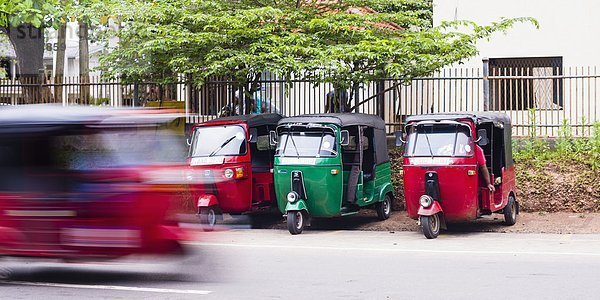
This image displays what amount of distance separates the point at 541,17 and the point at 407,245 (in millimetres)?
11063

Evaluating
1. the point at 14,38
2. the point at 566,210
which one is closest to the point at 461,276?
the point at 566,210

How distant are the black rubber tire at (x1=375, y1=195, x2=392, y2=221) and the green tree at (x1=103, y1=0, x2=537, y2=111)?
253 cm

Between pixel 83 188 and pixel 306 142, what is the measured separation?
767 cm

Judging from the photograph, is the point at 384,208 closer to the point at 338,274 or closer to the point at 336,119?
the point at 336,119

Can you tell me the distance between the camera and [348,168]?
17766mm

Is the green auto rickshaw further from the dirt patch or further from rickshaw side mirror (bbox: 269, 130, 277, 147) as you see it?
the dirt patch

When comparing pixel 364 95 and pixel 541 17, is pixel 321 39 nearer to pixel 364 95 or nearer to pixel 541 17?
pixel 364 95

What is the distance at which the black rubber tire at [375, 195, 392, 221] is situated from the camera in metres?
18.3

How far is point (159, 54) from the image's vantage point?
20469 mm

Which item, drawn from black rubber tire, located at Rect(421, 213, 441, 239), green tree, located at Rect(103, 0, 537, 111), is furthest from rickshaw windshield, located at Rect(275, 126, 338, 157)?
black rubber tire, located at Rect(421, 213, 441, 239)

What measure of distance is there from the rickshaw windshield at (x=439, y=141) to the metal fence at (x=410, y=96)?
4038mm

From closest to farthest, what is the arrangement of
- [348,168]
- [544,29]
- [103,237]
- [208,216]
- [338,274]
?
[103,237] → [338,274] → [208,216] → [348,168] → [544,29]

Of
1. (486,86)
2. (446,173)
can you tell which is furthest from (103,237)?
(486,86)

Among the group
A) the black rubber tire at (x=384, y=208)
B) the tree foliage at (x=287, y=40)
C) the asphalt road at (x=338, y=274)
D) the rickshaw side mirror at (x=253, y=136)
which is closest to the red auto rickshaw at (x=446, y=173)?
the asphalt road at (x=338, y=274)
